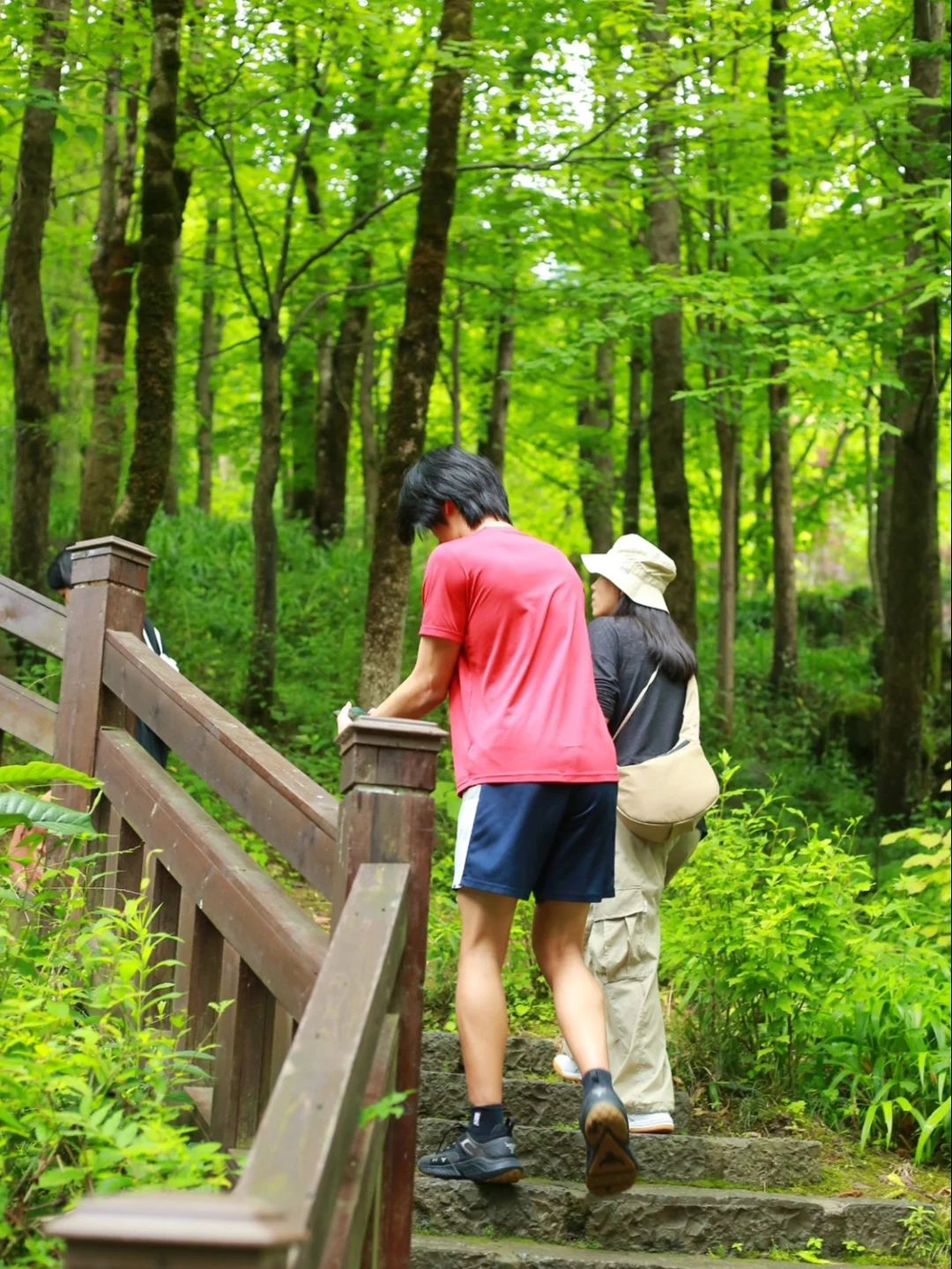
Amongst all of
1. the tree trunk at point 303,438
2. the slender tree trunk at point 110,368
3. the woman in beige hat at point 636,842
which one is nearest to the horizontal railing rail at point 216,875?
the woman in beige hat at point 636,842

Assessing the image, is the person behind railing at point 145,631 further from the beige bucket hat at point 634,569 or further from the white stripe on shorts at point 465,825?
the white stripe on shorts at point 465,825

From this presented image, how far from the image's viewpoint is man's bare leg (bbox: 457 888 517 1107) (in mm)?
3410

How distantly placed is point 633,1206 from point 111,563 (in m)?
2.59

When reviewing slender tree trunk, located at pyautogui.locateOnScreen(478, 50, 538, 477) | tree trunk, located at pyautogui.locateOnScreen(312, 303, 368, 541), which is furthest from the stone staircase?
tree trunk, located at pyautogui.locateOnScreen(312, 303, 368, 541)

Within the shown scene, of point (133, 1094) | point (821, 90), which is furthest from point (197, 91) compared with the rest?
point (133, 1094)

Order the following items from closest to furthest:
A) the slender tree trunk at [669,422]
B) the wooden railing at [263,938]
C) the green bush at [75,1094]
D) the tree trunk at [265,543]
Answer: the wooden railing at [263,938] < the green bush at [75,1094] < the tree trunk at [265,543] < the slender tree trunk at [669,422]

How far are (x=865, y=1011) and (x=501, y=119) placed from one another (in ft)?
24.8

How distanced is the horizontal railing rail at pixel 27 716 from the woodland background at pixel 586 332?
1.92 m

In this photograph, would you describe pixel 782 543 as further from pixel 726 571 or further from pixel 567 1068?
pixel 567 1068

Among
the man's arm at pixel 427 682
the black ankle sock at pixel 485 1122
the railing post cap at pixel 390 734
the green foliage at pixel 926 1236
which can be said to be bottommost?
the green foliage at pixel 926 1236

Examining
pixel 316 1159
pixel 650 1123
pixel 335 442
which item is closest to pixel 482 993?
pixel 650 1123

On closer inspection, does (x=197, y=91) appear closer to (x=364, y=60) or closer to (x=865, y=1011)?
(x=364, y=60)

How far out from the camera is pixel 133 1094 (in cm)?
290

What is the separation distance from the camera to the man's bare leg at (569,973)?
344cm
